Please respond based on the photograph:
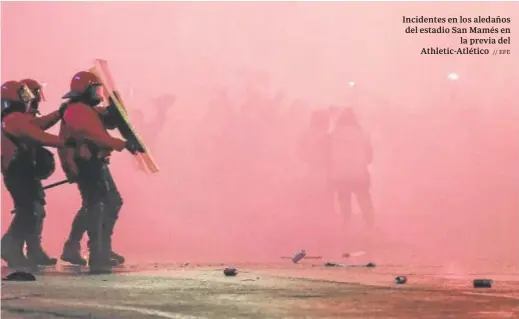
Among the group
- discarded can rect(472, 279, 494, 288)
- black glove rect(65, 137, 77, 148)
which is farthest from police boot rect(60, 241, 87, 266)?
discarded can rect(472, 279, 494, 288)

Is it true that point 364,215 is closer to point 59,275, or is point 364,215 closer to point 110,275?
point 110,275

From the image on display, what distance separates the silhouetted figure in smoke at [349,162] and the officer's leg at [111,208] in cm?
65

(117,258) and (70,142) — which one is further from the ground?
(70,142)

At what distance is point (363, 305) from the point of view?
1594 mm

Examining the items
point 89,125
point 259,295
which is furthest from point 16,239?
point 259,295

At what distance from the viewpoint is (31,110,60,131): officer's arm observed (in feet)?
5.81

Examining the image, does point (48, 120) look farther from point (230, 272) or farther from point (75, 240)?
point (230, 272)

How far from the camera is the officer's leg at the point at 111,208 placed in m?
1.75

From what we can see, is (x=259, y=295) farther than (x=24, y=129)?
No

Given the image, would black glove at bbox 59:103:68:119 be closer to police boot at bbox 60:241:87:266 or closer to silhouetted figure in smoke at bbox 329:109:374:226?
police boot at bbox 60:241:87:266

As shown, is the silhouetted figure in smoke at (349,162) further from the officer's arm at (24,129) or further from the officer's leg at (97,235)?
the officer's arm at (24,129)

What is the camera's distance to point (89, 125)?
1751mm

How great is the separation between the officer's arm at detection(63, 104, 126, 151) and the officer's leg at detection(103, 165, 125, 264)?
0.07 meters

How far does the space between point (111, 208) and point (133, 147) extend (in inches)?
7.7
